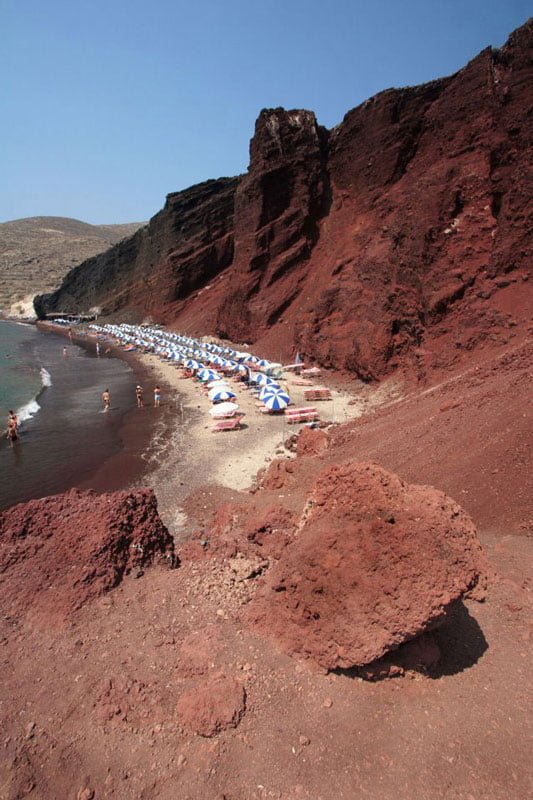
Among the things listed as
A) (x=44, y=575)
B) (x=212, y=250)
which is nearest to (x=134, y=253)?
(x=212, y=250)

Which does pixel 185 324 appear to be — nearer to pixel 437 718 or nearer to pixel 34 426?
pixel 34 426

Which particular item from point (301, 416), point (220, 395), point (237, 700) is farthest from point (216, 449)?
point (237, 700)

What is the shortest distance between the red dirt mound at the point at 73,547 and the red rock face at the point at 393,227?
17.3m

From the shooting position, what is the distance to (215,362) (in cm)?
3553

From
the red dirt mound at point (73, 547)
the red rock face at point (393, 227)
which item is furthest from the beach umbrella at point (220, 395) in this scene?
the red dirt mound at point (73, 547)

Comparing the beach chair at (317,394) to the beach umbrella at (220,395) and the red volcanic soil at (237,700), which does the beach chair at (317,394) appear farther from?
the red volcanic soil at (237,700)

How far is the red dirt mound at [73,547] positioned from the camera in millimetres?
5855

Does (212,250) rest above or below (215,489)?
above

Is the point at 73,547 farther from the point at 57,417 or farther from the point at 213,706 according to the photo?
the point at 57,417

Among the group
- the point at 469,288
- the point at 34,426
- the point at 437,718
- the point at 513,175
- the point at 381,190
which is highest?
the point at 381,190

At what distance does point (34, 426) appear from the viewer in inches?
931

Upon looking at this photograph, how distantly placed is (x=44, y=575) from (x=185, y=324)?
194ft

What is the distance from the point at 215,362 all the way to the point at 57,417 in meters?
13.4

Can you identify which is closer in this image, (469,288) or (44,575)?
(44,575)
